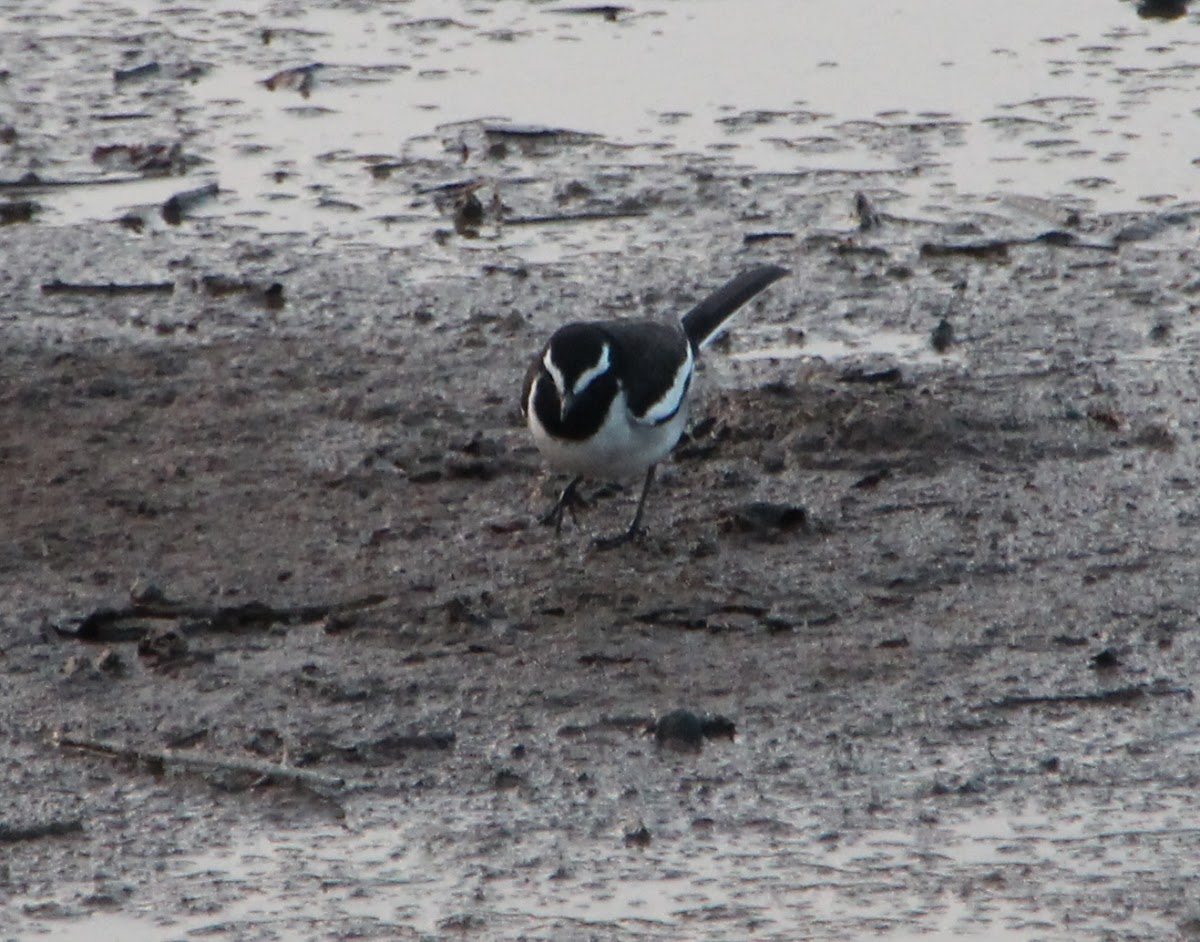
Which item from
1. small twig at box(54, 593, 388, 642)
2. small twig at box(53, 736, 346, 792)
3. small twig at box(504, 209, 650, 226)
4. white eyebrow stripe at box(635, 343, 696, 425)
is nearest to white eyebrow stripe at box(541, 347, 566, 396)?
white eyebrow stripe at box(635, 343, 696, 425)

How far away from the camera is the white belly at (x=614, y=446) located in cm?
771

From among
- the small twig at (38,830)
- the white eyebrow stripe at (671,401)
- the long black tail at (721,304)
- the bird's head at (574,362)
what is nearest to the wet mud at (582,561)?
the small twig at (38,830)

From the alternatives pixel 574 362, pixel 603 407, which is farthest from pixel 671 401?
pixel 574 362

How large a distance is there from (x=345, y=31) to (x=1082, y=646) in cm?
728

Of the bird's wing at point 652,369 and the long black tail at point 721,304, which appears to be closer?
the bird's wing at point 652,369

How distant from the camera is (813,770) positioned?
6156 mm

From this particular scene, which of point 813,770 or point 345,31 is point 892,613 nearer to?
point 813,770

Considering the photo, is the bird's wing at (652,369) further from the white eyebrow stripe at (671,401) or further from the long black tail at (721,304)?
the long black tail at (721,304)

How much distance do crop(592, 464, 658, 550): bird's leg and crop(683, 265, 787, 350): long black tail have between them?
814 mm

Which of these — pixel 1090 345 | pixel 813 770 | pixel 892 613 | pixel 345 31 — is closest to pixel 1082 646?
pixel 892 613

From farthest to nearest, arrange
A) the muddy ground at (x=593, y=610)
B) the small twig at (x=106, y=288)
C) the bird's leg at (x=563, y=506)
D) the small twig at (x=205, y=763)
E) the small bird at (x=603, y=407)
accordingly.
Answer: the small twig at (x=106, y=288) < the bird's leg at (x=563, y=506) < the small bird at (x=603, y=407) < the small twig at (x=205, y=763) < the muddy ground at (x=593, y=610)

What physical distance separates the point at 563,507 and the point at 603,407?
1.31ft

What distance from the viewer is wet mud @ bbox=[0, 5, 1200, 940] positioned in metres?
5.70

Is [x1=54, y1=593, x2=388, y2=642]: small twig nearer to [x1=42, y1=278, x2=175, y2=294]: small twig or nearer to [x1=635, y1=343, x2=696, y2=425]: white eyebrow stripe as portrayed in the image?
[x1=635, y1=343, x2=696, y2=425]: white eyebrow stripe
